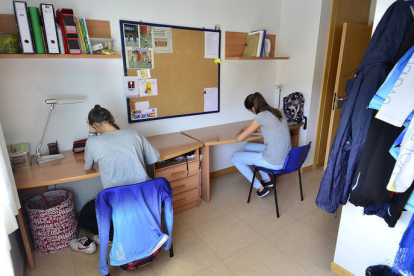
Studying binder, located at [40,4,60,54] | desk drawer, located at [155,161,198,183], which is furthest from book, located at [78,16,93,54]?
desk drawer, located at [155,161,198,183]

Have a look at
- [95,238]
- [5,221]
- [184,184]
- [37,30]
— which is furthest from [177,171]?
[37,30]

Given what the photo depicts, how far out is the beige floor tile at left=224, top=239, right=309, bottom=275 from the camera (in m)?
1.89

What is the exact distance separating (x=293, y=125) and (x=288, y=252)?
168cm

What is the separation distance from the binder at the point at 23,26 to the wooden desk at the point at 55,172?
875 mm

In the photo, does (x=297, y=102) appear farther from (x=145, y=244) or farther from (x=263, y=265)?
(x=145, y=244)

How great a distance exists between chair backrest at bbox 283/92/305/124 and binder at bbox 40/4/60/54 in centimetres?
275

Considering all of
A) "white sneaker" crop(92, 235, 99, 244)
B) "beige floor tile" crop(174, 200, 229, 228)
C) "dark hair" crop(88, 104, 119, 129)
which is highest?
"dark hair" crop(88, 104, 119, 129)

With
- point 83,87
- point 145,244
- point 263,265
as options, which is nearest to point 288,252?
point 263,265

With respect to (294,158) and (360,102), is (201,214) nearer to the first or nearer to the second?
(294,158)

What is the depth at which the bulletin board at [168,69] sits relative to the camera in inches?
98.0

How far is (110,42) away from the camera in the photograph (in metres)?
2.30

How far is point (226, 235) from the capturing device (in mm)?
2291

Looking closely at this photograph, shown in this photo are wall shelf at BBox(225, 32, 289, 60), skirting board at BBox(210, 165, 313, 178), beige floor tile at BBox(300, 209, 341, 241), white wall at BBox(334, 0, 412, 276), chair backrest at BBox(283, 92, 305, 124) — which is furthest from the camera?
skirting board at BBox(210, 165, 313, 178)

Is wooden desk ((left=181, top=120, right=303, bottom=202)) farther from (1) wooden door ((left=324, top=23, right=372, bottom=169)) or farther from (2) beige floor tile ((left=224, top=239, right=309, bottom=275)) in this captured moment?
(2) beige floor tile ((left=224, top=239, right=309, bottom=275))
